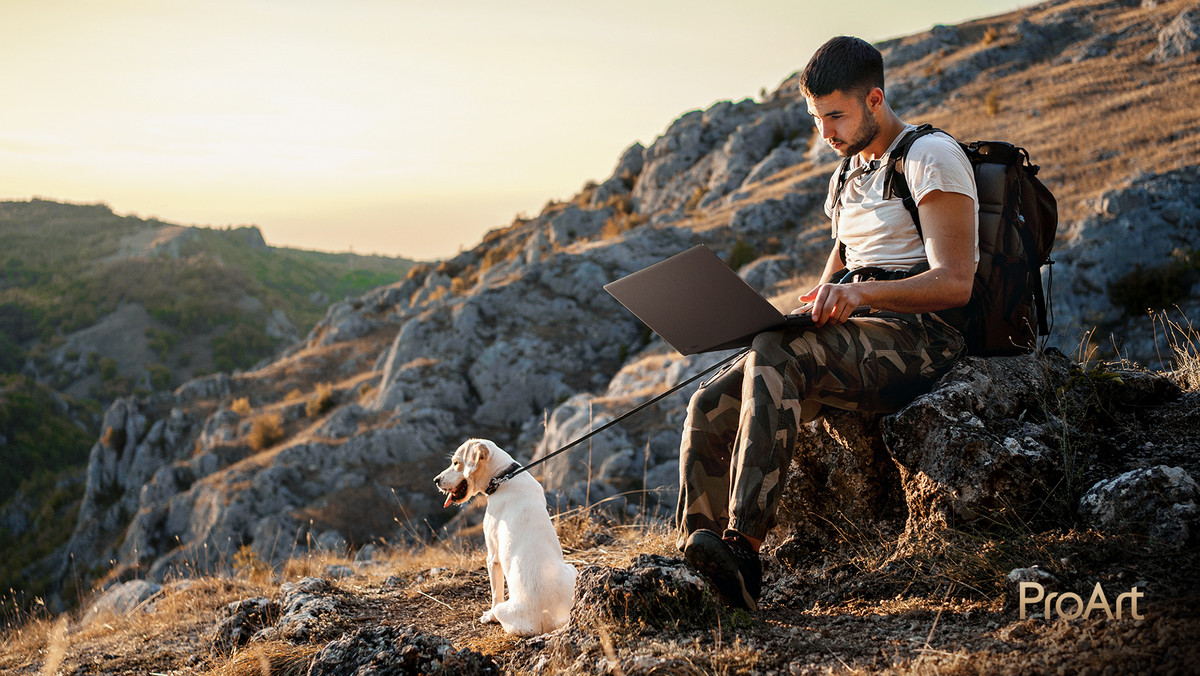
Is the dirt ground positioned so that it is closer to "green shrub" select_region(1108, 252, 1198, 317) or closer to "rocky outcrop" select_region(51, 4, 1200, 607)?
"rocky outcrop" select_region(51, 4, 1200, 607)

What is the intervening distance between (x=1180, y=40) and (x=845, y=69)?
26.1 m

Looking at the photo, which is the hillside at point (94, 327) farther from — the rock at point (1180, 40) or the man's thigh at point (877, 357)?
the rock at point (1180, 40)

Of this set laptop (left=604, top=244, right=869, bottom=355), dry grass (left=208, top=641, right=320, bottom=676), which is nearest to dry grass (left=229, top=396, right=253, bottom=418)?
dry grass (left=208, top=641, right=320, bottom=676)

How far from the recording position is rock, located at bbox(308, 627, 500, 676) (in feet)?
8.00

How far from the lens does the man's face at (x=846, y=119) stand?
2.96 meters

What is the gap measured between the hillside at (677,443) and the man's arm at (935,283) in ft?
1.42

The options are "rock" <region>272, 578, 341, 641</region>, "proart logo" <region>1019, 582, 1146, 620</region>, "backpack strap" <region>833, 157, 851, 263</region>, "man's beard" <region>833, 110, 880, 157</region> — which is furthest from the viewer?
"rock" <region>272, 578, 341, 641</region>

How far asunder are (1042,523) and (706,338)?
4.86ft

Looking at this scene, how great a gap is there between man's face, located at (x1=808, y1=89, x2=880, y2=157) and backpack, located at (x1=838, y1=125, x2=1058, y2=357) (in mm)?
154

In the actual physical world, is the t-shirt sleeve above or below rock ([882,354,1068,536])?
above

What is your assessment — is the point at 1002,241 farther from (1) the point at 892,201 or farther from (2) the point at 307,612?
(2) the point at 307,612

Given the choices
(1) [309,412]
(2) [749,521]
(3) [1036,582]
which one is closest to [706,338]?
(2) [749,521]

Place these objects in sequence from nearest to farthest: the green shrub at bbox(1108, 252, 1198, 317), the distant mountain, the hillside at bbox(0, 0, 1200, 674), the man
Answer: the hillside at bbox(0, 0, 1200, 674) → the man → the green shrub at bbox(1108, 252, 1198, 317) → the distant mountain

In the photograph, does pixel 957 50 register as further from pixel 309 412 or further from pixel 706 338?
pixel 706 338
